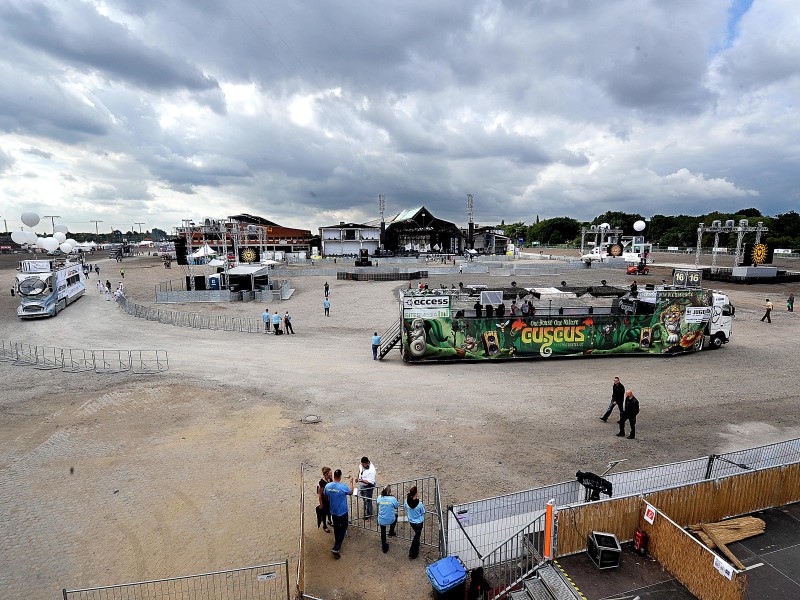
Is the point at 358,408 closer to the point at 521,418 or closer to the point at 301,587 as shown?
the point at 521,418

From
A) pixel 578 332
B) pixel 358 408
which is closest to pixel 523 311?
pixel 578 332

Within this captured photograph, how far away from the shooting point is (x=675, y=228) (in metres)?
131

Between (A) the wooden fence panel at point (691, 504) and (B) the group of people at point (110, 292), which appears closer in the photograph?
(A) the wooden fence panel at point (691, 504)

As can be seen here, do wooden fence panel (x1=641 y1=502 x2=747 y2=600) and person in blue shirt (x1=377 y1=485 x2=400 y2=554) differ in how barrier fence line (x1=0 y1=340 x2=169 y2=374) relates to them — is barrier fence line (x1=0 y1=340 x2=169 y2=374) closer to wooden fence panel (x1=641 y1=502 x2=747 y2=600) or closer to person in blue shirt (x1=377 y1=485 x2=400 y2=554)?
person in blue shirt (x1=377 y1=485 x2=400 y2=554)

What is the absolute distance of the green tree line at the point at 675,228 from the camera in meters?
105

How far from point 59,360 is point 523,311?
22320 mm

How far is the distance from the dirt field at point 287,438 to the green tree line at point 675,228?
6617 centimetres

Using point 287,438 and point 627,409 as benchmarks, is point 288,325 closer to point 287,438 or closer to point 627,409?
point 287,438

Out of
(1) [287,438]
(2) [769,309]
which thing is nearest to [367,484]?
(1) [287,438]

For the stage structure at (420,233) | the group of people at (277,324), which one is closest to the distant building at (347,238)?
the stage structure at (420,233)

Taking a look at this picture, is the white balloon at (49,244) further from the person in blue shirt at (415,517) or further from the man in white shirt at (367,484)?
the person in blue shirt at (415,517)

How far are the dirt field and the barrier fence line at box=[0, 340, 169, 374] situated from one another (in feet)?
2.79

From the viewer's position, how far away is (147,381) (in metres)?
16.6

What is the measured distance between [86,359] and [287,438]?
13.8m
